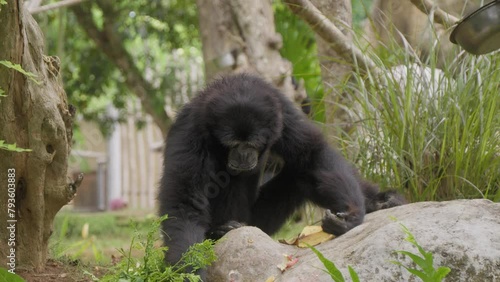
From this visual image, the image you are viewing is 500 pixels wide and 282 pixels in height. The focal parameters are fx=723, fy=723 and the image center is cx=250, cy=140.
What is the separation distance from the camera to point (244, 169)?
523 cm

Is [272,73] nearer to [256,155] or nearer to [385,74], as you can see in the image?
[385,74]

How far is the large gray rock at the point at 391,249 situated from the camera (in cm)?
375

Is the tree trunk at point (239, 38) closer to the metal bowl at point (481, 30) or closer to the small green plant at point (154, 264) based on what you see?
the metal bowl at point (481, 30)

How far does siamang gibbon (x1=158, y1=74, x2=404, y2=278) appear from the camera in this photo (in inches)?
191

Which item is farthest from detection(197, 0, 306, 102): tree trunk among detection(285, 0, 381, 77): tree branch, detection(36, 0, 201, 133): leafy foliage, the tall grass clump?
detection(36, 0, 201, 133): leafy foliage

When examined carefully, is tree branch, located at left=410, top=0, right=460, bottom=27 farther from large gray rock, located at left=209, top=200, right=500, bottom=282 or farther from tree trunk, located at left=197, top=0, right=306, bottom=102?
large gray rock, located at left=209, top=200, right=500, bottom=282

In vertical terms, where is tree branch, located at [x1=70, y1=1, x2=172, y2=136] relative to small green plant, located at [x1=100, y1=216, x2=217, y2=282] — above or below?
above

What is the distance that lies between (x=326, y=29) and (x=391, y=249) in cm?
339

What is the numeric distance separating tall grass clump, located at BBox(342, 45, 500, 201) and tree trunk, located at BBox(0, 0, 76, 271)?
103 inches

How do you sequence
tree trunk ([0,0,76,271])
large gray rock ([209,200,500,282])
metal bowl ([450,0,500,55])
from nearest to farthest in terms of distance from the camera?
large gray rock ([209,200,500,282]) → tree trunk ([0,0,76,271]) → metal bowl ([450,0,500,55])

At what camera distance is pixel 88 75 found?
13.1 m

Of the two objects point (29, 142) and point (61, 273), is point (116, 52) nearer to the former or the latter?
point (61, 273)

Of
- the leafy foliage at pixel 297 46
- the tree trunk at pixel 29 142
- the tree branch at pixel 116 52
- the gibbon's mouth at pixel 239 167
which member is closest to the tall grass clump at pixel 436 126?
the gibbon's mouth at pixel 239 167

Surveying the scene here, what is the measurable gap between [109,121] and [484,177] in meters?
9.43
